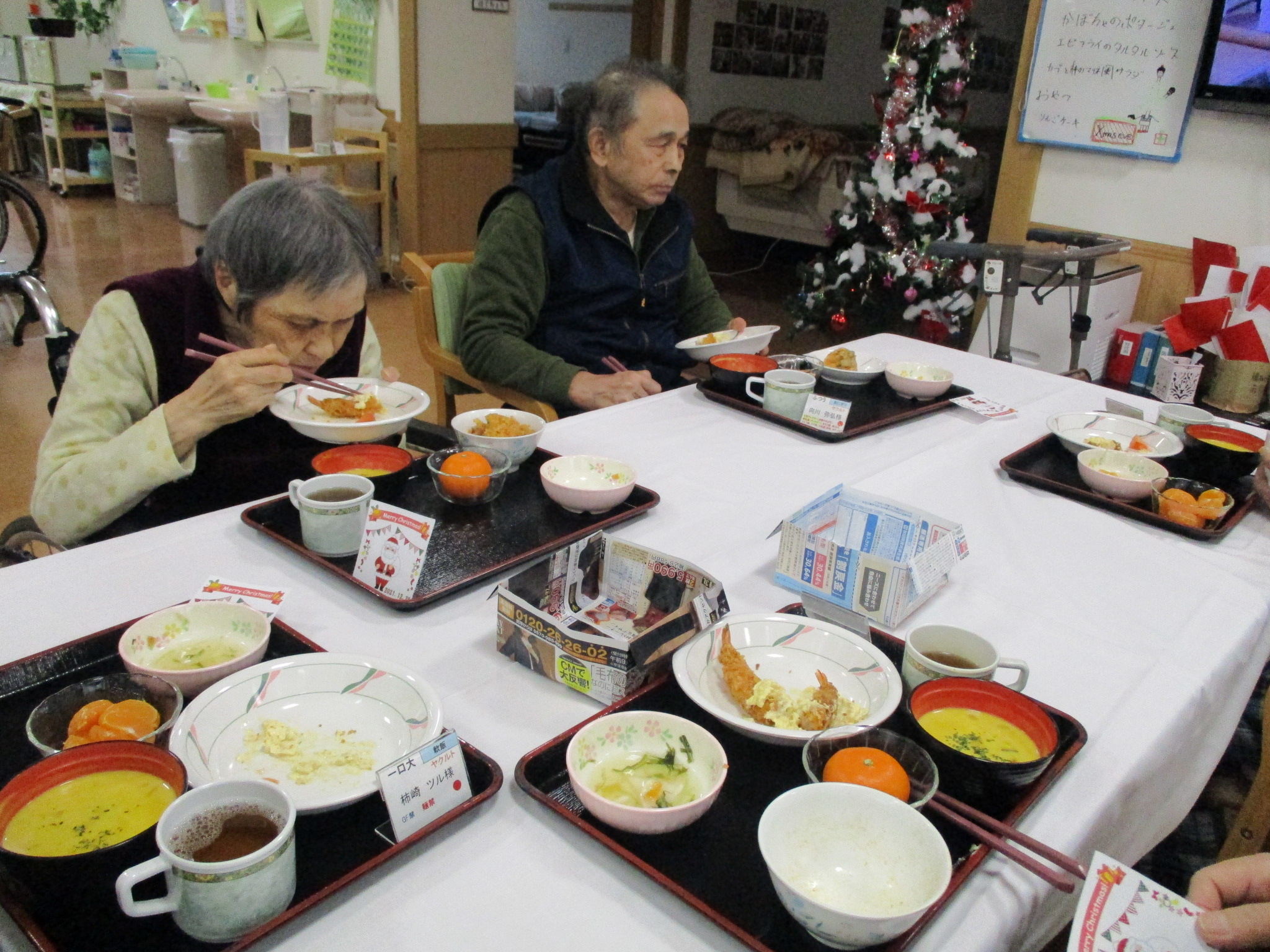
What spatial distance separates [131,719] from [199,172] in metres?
6.79

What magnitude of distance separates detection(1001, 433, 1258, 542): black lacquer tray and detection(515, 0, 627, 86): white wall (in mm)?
5955

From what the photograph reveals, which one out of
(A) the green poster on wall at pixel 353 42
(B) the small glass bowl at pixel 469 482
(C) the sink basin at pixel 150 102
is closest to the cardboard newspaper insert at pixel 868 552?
(B) the small glass bowl at pixel 469 482

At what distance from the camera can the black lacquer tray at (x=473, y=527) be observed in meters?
1.15

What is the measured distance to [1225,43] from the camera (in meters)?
2.84

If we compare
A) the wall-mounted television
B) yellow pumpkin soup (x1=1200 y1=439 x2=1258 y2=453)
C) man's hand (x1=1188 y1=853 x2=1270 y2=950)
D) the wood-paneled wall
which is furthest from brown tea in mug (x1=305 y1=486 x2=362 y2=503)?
the wood-paneled wall

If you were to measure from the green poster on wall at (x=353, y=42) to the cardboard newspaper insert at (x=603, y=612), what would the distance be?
5.03m

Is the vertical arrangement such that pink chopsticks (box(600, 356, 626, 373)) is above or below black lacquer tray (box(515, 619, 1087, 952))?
above

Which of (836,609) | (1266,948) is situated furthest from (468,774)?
(1266,948)

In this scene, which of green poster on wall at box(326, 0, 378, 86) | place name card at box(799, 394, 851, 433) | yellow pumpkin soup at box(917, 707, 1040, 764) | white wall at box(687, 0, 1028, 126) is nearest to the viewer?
yellow pumpkin soup at box(917, 707, 1040, 764)

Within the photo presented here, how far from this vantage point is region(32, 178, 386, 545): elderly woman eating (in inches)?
52.0

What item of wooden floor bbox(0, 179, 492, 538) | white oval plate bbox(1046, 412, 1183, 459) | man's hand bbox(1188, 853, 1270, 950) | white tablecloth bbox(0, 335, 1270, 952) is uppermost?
white oval plate bbox(1046, 412, 1183, 459)

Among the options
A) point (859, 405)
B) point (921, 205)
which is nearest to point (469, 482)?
point (859, 405)

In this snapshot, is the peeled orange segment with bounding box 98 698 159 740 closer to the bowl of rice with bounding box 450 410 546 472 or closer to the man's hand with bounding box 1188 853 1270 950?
the bowl of rice with bounding box 450 410 546 472

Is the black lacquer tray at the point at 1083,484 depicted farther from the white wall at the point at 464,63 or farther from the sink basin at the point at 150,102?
the sink basin at the point at 150,102
